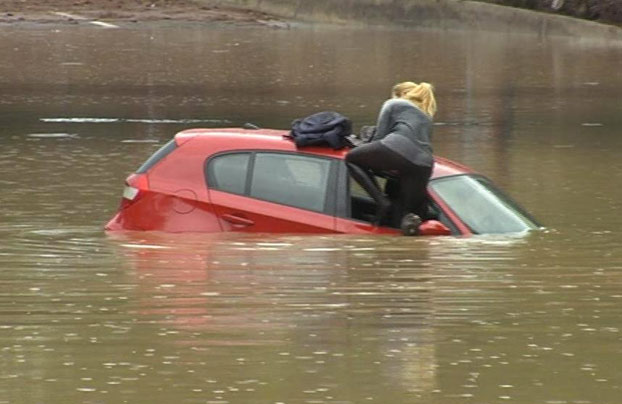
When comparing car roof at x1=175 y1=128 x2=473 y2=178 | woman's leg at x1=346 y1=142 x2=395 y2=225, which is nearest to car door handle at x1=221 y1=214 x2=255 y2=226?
car roof at x1=175 y1=128 x2=473 y2=178

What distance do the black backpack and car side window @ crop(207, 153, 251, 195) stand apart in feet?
1.28

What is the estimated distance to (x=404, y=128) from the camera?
13773mm

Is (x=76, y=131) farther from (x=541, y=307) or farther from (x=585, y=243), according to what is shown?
(x=541, y=307)

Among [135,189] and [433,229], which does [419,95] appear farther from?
[135,189]

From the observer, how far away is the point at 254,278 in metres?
11.8

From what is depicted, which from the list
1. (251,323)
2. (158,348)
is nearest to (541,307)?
(251,323)

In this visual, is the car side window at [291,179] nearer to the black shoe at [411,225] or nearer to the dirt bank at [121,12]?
the black shoe at [411,225]

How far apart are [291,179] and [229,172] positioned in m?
0.44

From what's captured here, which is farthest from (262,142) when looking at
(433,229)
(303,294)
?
(303,294)

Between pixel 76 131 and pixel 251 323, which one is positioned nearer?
pixel 251 323

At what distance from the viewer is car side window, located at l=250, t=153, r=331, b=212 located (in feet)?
43.4

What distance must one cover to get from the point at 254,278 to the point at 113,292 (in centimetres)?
91

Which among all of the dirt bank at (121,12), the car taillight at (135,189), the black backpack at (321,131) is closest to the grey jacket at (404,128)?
the black backpack at (321,131)

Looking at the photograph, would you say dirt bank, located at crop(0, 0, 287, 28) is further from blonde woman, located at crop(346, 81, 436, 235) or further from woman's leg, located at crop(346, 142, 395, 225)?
woman's leg, located at crop(346, 142, 395, 225)
